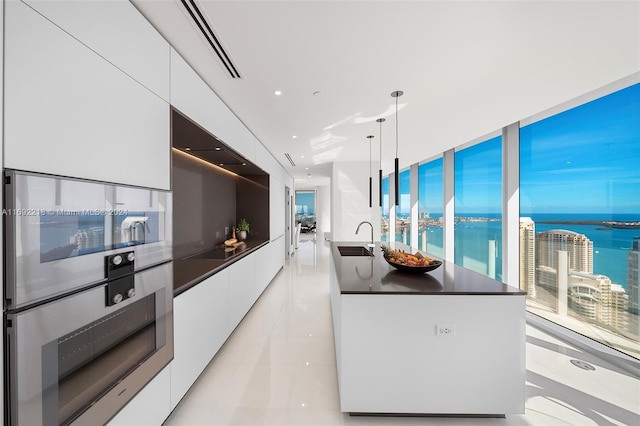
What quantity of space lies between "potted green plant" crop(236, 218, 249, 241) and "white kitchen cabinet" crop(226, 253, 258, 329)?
0.97 metres

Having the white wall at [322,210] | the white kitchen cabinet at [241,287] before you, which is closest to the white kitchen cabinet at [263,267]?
the white kitchen cabinet at [241,287]

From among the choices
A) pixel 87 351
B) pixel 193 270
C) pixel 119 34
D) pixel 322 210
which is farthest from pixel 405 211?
pixel 87 351

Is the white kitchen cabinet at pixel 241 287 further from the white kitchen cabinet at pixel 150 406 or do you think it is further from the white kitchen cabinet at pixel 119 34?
→ the white kitchen cabinet at pixel 119 34

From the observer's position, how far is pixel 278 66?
213cm

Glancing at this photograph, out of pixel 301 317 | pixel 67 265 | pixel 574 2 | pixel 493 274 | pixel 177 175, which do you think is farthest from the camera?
pixel 493 274

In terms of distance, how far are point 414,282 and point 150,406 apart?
6.22 feet

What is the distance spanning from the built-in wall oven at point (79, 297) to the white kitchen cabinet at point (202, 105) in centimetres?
82

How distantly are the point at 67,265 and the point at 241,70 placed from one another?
187 cm

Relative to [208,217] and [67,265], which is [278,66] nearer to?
[67,265]

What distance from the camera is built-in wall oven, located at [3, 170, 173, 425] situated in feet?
2.89

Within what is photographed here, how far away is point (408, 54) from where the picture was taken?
197 cm

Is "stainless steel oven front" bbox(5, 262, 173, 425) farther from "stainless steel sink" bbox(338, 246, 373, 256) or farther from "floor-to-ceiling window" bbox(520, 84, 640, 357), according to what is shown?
"floor-to-ceiling window" bbox(520, 84, 640, 357)

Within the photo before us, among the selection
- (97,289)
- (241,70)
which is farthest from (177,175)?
(97,289)

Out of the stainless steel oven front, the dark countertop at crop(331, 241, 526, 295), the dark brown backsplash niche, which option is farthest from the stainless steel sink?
the stainless steel oven front
